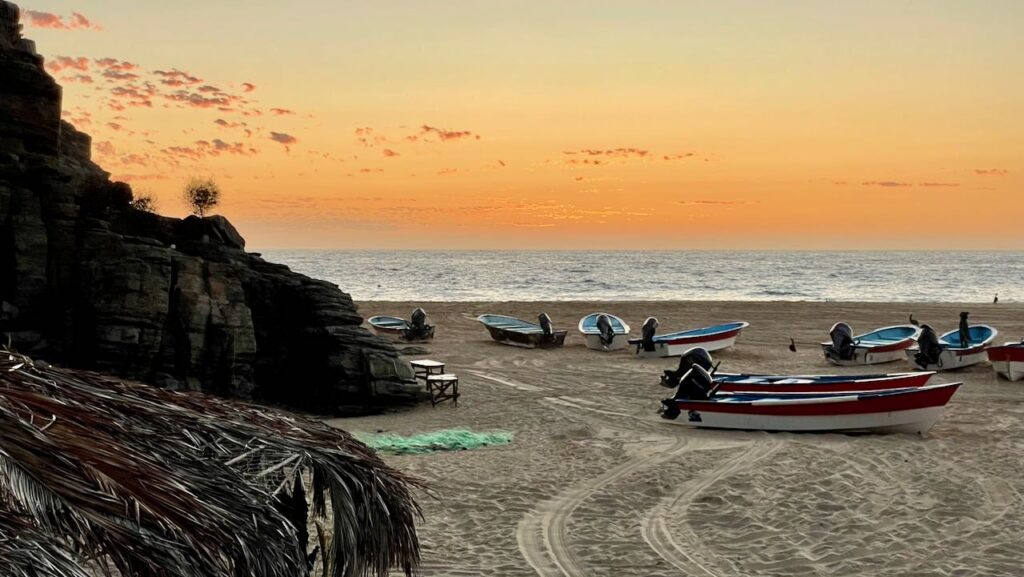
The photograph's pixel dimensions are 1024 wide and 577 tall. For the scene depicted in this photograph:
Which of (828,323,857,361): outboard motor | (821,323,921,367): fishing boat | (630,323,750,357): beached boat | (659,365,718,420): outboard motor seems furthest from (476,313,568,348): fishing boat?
(659,365,718,420): outboard motor

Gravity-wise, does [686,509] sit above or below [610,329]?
below

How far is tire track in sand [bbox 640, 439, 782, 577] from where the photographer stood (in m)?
10.4

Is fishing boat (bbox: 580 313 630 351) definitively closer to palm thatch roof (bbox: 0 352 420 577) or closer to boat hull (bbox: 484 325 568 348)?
boat hull (bbox: 484 325 568 348)

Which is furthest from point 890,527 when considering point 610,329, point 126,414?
point 610,329

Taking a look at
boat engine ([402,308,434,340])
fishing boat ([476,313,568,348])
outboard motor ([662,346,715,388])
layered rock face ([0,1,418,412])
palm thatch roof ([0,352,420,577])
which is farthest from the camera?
boat engine ([402,308,434,340])

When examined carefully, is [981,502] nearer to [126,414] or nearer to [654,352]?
[126,414]

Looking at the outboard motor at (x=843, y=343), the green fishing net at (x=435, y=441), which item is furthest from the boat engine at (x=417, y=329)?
the green fishing net at (x=435, y=441)

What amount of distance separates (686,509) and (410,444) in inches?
230

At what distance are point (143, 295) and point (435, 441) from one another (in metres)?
7.36

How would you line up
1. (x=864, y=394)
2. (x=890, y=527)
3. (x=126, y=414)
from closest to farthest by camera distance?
(x=126, y=414) → (x=890, y=527) → (x=864, y=394)

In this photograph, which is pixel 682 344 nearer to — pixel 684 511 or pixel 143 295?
pixel 684 511

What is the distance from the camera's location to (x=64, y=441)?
5215 mm

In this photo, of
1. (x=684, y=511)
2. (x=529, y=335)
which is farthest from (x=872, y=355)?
(x=684, y=511)

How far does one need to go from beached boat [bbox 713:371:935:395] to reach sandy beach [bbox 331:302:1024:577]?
4.06 ft
